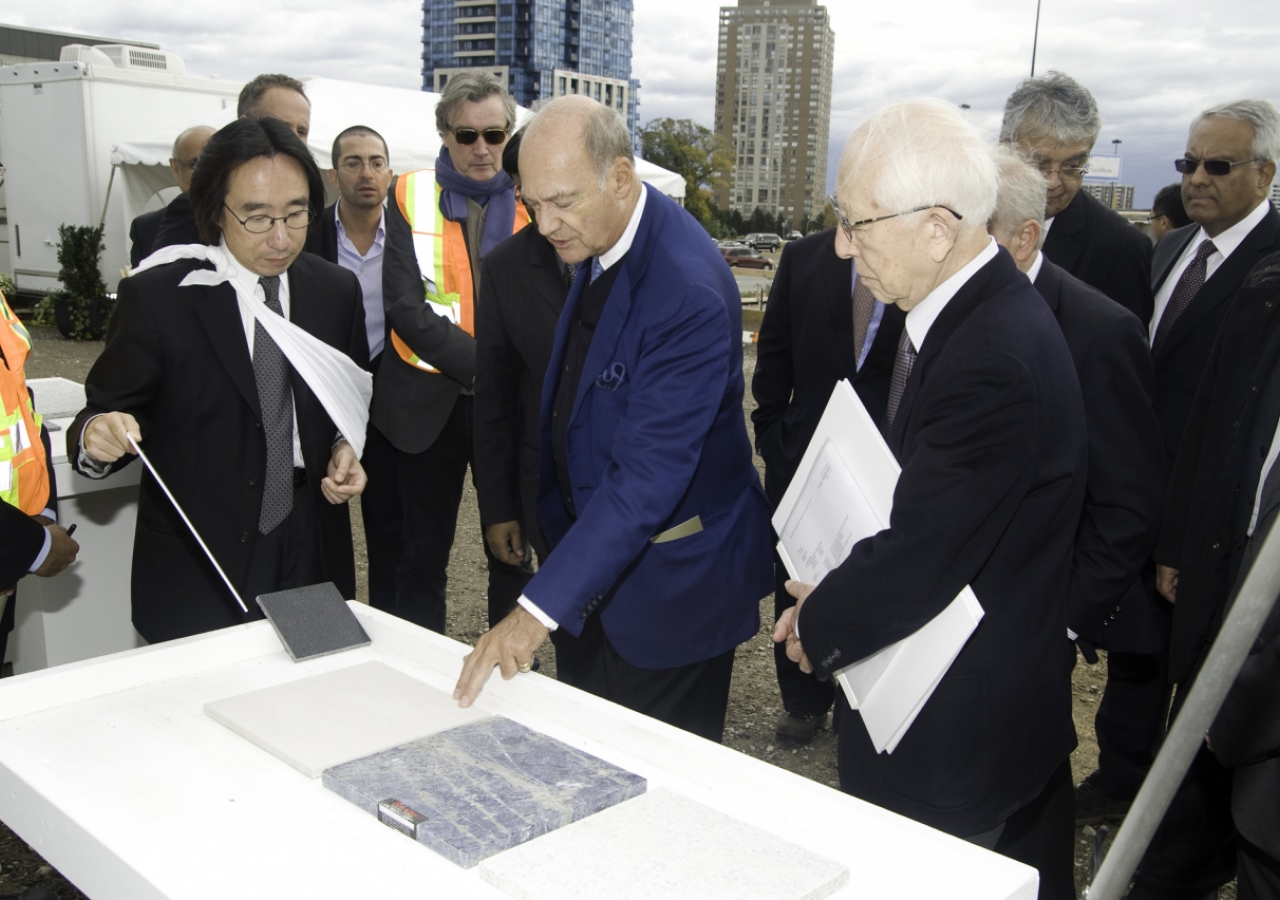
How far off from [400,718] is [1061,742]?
1.07m

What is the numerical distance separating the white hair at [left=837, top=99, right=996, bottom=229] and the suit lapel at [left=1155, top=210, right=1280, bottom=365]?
1772 millimetres

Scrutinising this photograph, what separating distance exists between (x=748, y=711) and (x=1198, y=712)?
2.82 metres

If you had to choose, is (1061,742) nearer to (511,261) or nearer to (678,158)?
(511,261)

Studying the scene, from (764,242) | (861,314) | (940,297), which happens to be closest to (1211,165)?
(861,314)

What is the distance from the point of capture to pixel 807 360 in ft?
9.94

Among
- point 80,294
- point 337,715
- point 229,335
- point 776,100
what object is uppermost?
point 776,100

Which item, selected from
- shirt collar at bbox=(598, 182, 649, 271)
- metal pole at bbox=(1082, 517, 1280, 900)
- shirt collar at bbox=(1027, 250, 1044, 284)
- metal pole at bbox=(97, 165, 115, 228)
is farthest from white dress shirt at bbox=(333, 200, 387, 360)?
metal pole at bbox=(97, 165, 115, 228)

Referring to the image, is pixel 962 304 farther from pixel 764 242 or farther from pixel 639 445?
pixel 764 242

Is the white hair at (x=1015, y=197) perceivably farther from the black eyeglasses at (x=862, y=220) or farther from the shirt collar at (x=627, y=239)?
the shirt collar at (x=627, y=239)

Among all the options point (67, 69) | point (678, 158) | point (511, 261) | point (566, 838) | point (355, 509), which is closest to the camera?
point (566, 838)

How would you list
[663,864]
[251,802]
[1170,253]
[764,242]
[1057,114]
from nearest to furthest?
[663,864] < [251,802] < [1057,114] < [1170,253] < [764,242]

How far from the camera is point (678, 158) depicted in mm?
51312

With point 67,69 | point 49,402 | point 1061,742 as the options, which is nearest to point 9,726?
point 1061,742

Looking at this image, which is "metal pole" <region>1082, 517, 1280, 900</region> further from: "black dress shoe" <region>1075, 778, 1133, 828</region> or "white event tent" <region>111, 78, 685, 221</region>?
"white event tent" <region>111, 78, 685, 221</region>
